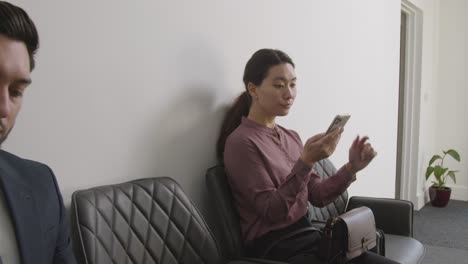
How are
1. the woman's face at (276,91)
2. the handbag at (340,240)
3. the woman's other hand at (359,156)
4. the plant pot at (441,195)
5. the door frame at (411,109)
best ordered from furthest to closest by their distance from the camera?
the plant pot at (441,195) < the door frame at (411,109) < the woman's other hand at (359,156) < the woman's face at (276,91) < the handbag at (340,240)

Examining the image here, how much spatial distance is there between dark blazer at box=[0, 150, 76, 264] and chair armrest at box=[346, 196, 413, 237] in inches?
70.4

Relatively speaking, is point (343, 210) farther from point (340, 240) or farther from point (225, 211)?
point (225, 211)

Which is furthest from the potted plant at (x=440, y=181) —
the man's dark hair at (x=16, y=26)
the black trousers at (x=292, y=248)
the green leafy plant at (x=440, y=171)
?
the man's dark hair at (x=16, y=26)

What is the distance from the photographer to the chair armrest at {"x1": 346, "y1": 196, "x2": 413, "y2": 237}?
90.6 inches

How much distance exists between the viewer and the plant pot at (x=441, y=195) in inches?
194

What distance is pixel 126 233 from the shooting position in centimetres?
132

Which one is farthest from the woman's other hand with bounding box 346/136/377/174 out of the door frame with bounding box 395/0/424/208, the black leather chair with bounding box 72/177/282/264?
the door frame with bounding box 395/0/424/208

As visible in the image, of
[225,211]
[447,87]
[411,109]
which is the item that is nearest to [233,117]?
[225,211]

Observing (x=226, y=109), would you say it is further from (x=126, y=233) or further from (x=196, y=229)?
(x=126, y=233)

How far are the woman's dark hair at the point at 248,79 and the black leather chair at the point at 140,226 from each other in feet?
1.44

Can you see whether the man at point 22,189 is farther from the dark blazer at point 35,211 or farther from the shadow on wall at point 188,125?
the shadow on wall at point 188,125

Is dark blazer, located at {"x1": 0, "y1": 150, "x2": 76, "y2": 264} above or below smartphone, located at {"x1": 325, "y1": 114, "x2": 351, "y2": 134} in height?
below

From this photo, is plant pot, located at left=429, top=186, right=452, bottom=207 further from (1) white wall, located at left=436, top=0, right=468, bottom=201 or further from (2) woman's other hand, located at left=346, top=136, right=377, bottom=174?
(2) woman's other hand, located at left=346, top=136, right=377, bottom=174

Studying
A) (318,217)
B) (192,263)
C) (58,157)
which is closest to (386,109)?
(318,217)
